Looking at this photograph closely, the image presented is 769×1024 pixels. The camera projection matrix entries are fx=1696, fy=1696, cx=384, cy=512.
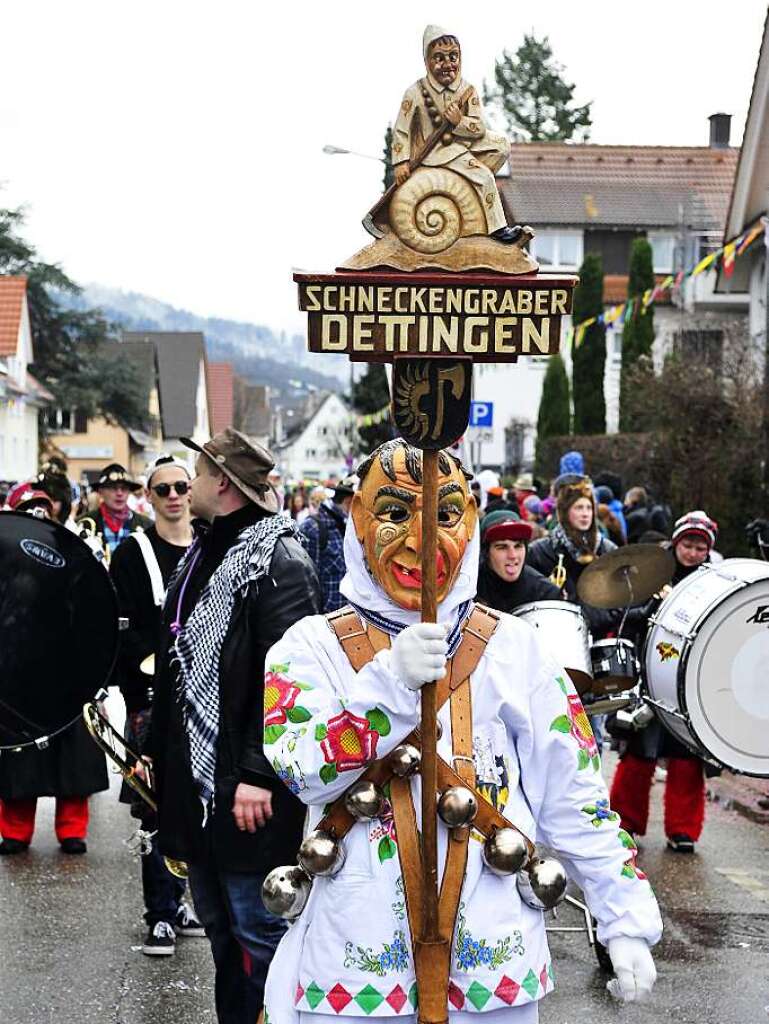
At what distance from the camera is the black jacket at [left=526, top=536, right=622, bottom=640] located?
8742 millimetres

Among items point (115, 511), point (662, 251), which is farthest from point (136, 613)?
point (662, 251)

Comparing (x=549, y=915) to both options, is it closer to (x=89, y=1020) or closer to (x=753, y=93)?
(x=89, y=1020)

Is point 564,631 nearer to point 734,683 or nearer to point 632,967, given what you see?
point 734,683

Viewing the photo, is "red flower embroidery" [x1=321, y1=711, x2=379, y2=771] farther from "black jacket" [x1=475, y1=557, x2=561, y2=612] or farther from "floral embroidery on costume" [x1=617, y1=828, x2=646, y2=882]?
"black jacket" [x1=475, y1=557, x2=561, y2=612]

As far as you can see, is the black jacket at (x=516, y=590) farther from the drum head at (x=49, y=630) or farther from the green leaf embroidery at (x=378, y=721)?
the green leaf embroidery at (x=378, y=721)

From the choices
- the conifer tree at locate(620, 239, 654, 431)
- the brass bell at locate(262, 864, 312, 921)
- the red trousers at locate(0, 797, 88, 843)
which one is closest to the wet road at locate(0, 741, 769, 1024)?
the red trousers at locate(0, 797, 88, 843)

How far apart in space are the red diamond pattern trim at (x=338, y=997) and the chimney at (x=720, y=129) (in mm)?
57577

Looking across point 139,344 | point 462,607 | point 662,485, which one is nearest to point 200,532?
point 462,607

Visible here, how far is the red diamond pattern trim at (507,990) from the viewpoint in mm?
3371

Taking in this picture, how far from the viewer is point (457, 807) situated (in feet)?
10.9

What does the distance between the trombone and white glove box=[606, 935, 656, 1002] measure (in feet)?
8.32

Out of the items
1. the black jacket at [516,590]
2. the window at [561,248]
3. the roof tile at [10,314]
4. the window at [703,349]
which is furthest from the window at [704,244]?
the black jacket at [516,590]

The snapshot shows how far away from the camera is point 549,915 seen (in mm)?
7586

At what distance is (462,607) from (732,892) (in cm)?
502
